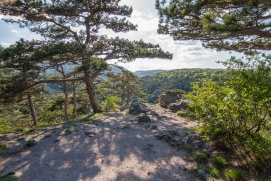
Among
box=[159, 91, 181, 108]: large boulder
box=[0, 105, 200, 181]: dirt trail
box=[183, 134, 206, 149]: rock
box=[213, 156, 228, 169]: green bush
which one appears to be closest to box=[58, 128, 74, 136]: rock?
box=[0, 105, 200, 181]: dirt trail

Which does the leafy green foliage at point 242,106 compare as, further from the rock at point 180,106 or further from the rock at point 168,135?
the rock at point 180,106

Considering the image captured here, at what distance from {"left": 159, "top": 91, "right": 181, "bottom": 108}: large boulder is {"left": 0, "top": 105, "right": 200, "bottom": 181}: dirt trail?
891 centimetres

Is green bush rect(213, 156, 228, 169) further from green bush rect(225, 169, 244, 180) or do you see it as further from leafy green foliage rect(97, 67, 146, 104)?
leafy green foliage rect(97, 67, 146, 104)

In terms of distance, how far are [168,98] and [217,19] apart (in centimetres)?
1269

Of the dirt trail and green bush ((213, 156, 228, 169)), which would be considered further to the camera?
green bush ((213, 156, 228, 169))

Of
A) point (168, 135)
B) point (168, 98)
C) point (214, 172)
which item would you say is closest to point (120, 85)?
point (168, 98)

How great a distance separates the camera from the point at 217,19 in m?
8.88

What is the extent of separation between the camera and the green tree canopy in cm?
796

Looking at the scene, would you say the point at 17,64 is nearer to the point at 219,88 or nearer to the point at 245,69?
the point at 219,88

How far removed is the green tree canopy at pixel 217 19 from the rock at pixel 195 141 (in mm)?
4719

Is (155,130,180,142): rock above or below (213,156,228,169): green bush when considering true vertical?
below

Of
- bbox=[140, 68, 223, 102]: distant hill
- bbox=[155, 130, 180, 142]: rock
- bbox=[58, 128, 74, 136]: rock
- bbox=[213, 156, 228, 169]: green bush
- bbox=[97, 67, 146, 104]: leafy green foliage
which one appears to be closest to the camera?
bbox=[213, 156, 228, 169]: green bush

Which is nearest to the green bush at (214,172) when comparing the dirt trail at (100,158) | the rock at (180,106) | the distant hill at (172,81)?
the dirt trail at (100,158)

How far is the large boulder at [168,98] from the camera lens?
817 inches
